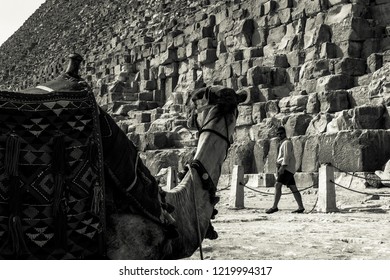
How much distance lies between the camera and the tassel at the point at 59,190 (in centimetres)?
249

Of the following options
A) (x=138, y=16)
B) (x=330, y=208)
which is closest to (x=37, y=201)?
(x=330, y=208)

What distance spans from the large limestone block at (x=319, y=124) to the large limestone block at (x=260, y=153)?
1.22 metres

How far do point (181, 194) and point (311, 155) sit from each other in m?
11.8

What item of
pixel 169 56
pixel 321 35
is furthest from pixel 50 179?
pixel 169 56

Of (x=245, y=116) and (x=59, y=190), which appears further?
(x=245, y=116)

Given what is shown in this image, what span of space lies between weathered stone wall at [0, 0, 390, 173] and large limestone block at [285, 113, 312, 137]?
31 mm

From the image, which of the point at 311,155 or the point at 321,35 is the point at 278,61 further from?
the point at 311,155

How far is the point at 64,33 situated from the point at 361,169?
191ft

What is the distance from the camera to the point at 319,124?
50.9 feet

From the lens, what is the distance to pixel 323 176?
9305 millimetres

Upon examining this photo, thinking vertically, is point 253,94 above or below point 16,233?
above

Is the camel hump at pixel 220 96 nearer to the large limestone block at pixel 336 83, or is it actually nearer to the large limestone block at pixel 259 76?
the large limestone block at pixel 336 83

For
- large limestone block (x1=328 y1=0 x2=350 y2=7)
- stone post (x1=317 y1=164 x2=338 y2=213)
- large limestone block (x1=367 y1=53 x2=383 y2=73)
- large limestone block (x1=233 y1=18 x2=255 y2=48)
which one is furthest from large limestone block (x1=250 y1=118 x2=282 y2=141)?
stone post (x1=317 y1=164 x2=338 y2=213)

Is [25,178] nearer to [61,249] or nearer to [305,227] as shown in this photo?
[61,249]
